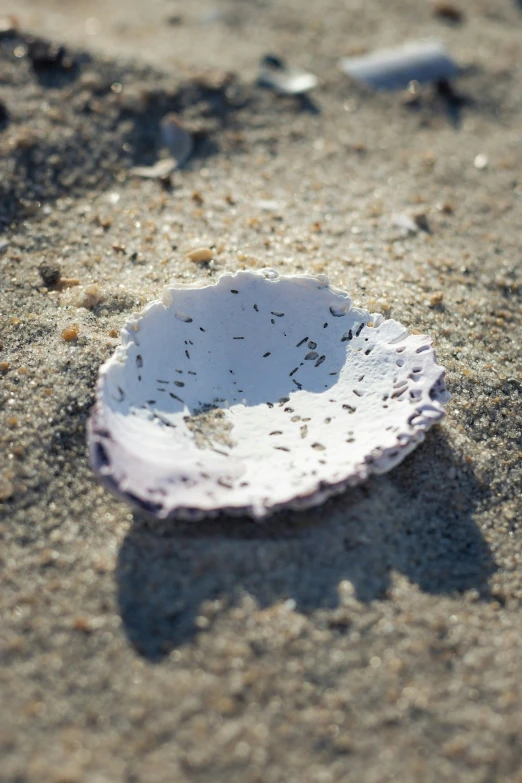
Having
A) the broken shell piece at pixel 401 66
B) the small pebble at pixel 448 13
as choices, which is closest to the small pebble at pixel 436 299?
the broken shell piece at pixel 401 66

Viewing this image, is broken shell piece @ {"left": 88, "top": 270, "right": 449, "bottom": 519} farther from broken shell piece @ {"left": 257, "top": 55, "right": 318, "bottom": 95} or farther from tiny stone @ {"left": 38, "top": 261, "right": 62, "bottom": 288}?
broken shell piece @ {"left": 257, "top": 55, "right": 318, "bottom": 95}

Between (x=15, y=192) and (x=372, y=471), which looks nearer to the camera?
(x=372, y=471)

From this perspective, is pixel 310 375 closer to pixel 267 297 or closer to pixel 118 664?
pixel 267 297

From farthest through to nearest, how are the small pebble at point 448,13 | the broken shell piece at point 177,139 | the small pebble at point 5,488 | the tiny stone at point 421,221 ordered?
the small pebble at point 448,13
the broken shell piece at point 177,139
the tiny stone at point 421,221
the small pebble at point 5,488

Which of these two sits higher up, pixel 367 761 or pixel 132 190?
pixel 132 190

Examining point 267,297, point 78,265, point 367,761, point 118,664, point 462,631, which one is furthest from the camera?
point 78,265

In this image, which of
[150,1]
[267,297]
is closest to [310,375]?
[267,297]

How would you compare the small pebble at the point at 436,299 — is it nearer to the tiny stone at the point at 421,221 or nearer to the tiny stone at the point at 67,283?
the tiny stone at the point at 421,221

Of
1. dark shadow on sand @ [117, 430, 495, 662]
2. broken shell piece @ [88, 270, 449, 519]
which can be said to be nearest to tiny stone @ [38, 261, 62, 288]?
broken shell piece @ [88, 270, 449, 519]
